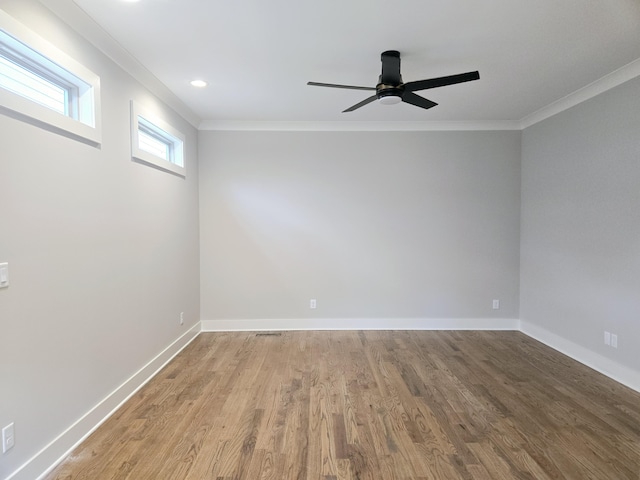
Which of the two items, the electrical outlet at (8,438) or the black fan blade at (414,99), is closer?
the electrical outlet at (8,438)

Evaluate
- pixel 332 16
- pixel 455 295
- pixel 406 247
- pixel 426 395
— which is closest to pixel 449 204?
pixel 406 247

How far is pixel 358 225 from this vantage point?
14.7 ft

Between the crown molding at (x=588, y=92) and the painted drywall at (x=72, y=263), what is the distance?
4.01m

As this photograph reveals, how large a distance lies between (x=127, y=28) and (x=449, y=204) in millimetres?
3785

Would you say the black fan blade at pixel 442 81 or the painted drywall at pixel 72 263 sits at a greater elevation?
the black fan blade at pixel 442 81

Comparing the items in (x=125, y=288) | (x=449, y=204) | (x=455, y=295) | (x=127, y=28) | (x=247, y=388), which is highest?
(x=127, y=28)

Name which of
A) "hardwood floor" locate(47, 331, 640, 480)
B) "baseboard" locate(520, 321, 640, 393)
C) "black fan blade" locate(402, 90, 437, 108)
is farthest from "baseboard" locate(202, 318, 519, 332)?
"black fan blade" locate(402, 90, 437, 108)

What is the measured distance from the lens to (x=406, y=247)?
14.7 feet

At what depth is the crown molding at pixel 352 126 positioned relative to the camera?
14.3ft

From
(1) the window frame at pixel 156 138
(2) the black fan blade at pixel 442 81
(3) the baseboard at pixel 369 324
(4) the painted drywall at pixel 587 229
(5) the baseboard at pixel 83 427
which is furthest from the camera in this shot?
(3) the baseboard at pixel 369 324

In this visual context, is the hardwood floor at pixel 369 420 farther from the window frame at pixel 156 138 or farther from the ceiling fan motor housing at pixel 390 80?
the ceiling fan motor housing at pixel 390 80

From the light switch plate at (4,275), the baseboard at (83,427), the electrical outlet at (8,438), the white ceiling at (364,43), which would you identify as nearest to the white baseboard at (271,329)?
the baseboard at (83,427)

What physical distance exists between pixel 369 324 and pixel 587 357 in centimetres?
226

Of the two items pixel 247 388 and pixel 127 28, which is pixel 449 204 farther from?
pixel 127 28
